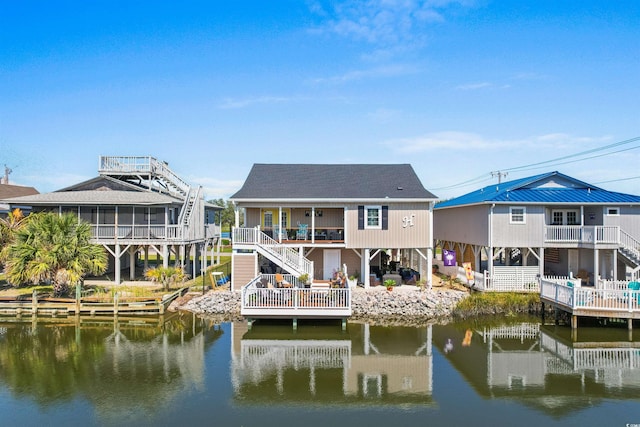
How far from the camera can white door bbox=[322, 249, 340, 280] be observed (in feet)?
83.0

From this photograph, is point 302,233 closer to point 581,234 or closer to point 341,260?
point 341,260

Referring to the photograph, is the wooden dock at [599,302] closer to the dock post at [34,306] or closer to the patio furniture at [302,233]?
the patio furniture at [302,233]

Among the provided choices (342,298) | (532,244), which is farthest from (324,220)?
(532,244)

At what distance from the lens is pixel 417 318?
21.1 m

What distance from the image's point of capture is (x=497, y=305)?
21953 millimetres

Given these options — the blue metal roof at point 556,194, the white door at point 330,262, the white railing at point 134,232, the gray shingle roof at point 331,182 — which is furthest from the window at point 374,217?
the white railing at point 134,232

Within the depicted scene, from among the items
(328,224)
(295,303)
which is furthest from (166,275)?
(328,224)

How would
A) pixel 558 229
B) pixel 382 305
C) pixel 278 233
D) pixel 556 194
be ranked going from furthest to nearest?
pixel 556 194 → pixel 278 233 → pixel 558 229 → pixel 382 305

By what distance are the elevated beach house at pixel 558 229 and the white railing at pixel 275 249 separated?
30.7 ft

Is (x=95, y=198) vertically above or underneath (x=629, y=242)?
above

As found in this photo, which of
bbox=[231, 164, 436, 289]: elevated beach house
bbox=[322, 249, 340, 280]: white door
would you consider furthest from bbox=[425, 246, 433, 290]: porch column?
bbox=[322, 249, 340, 280]: white door

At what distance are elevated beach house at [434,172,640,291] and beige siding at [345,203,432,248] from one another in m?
3.43

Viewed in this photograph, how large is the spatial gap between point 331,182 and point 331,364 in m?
13.1

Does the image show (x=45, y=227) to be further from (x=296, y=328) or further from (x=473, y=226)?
(x=473, y=226)
